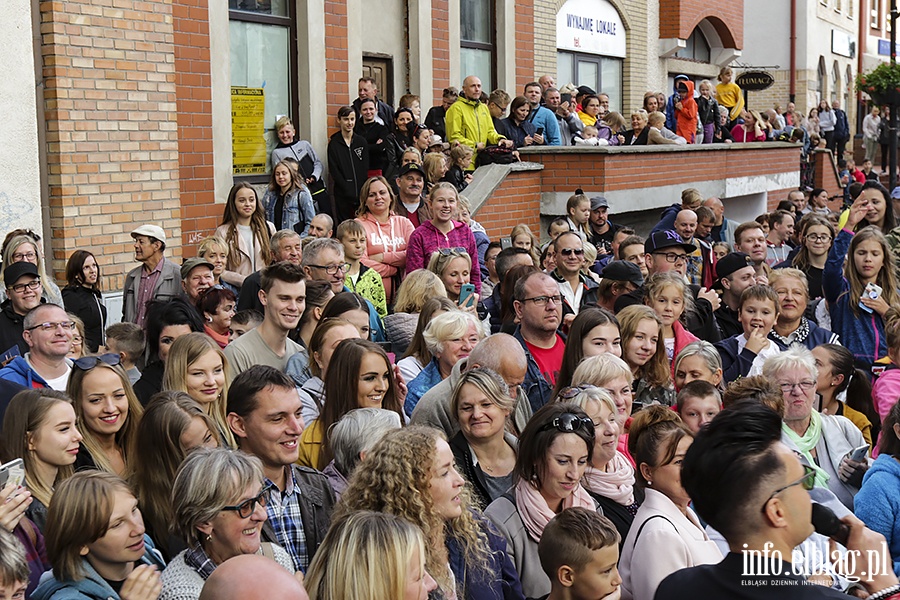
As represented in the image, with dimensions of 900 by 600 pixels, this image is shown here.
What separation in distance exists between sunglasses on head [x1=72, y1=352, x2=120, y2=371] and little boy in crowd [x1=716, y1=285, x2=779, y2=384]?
4.28 metres

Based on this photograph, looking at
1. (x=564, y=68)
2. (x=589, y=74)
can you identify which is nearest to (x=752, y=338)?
(x=564, y=68)

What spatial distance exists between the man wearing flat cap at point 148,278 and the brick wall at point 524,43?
9404 millimetres

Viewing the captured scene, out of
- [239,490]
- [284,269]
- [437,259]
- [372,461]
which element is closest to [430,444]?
[372,461]

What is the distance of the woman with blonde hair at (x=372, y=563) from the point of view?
3.43m

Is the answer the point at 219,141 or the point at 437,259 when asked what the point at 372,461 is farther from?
the point at 219,141

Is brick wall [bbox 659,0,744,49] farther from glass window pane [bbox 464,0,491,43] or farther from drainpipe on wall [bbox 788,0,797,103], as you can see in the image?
glass window pane [bbox 464,0,491,43]

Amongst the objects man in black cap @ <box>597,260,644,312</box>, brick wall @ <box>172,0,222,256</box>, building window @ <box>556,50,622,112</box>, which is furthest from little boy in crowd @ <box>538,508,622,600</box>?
building window @ <box>556,50,622,112</box>

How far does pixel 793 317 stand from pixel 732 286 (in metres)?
0.93

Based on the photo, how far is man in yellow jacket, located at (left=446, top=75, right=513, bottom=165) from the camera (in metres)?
13.8

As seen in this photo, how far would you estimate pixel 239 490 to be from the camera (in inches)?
154

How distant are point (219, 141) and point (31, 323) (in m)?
5.92

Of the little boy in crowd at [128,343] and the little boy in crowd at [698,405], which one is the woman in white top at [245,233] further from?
the little boy in crowd at [698,405]

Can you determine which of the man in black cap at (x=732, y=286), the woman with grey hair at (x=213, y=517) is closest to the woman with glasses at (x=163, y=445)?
the woman with grey hair at (x=213, y=517)

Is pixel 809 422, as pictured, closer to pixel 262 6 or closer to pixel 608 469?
pixel 608 469
